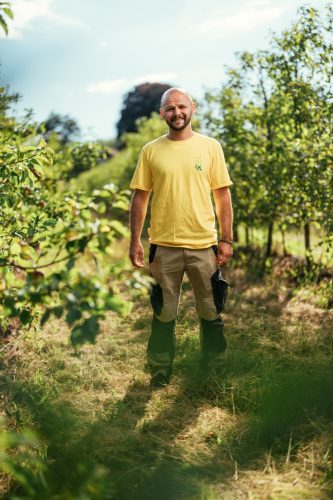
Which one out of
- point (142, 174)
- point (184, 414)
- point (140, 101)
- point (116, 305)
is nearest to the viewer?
point (116, 305)

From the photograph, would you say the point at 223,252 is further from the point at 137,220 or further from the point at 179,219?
the point at 137,220

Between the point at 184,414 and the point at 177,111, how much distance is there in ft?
6.53

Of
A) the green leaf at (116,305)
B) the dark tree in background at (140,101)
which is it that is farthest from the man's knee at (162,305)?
the dark tree in background at (140,101)

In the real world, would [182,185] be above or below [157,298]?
above

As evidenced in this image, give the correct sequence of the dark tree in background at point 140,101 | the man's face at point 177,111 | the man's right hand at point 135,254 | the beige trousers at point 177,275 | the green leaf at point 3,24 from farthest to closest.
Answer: the dark tree in background at point 140,101, the man's right hand at point 135,254, the beige trousers at point 177,275, the man's face at point 177,111, the green leaf at point 3,24

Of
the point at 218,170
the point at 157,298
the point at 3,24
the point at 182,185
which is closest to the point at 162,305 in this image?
the point at 157,298

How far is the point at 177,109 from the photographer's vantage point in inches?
132

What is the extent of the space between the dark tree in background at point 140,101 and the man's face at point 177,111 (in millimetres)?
22770

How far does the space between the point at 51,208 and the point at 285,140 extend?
285cm

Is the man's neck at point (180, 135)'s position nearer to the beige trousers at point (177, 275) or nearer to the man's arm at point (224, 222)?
the man's arm at point (224, 222)

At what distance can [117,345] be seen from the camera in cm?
455

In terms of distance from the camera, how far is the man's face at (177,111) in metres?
3.35

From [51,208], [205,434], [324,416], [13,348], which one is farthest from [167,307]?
[51,208]

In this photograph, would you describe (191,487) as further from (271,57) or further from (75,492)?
(271,57)
